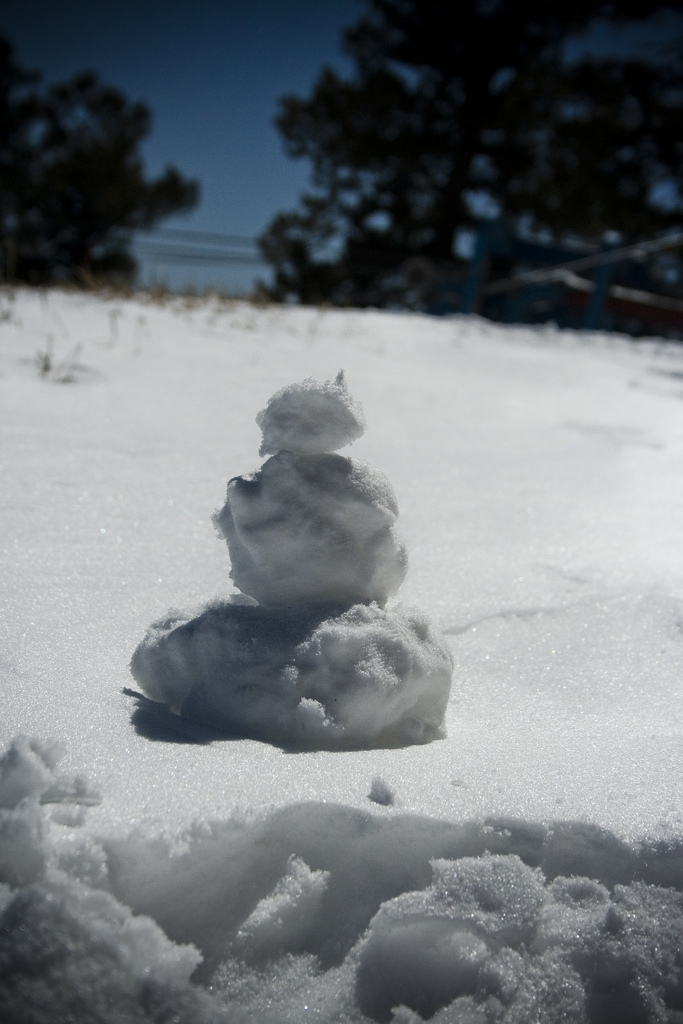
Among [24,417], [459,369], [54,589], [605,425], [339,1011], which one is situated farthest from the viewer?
[459,369]

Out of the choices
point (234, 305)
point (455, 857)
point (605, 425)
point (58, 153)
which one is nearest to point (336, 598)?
point (455, 857)

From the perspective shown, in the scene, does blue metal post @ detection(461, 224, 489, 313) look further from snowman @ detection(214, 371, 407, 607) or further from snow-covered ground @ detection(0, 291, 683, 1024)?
snowman @ detection(214, 371, 407, 607)

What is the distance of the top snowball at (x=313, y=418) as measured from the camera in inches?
45.7

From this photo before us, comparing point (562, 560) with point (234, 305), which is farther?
point (234, 305)

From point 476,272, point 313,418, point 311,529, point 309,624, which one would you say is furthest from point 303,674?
point 476,272

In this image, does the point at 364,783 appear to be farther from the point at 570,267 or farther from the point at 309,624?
the point at 570,267

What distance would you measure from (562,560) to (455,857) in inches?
44.7

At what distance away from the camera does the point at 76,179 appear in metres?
19.0

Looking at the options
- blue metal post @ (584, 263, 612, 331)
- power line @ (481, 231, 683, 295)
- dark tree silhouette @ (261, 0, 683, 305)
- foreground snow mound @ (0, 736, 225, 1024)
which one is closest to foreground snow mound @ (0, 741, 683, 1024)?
foreground snow mound @ (0, 736, 225, 1024)

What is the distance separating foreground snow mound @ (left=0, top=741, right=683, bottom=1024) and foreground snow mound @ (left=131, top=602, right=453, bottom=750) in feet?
0.56

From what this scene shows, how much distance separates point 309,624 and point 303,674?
84mm

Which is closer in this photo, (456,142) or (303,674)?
(303,674)

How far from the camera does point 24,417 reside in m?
2.47

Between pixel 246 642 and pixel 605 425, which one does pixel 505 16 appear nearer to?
pixel 605 425
